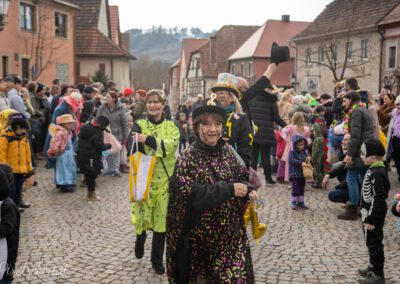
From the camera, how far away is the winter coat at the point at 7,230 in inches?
182

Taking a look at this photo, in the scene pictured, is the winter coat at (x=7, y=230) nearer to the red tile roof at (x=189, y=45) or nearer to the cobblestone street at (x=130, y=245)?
the cobblestone street at (x=130, y=245)

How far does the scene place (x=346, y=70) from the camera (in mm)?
36219

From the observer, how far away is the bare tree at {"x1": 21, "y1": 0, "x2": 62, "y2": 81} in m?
27.6

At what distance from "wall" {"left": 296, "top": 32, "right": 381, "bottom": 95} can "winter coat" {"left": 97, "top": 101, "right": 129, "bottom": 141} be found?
24.0 m

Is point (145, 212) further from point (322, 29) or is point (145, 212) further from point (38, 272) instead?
point (322, 29)

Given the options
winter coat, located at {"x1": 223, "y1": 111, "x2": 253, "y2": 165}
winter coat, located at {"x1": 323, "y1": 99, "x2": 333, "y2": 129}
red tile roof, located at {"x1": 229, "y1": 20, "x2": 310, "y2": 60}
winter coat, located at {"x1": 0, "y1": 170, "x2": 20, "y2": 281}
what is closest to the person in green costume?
winter coat, located at {"x1": 223, "y1": 111, "x2": 253, "y2": 165}

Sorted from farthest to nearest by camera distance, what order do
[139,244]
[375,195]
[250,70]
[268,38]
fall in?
1. [268,38]
2. [250,70]
3. [139,244]
4. [375,195]

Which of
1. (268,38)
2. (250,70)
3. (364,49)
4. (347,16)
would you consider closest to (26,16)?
(364,49)

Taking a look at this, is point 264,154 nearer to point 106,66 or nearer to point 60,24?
point 60,24

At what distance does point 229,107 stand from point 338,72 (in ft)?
109

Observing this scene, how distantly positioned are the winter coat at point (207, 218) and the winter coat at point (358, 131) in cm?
406

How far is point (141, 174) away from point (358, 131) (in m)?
3.71

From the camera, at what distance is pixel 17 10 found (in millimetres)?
26438

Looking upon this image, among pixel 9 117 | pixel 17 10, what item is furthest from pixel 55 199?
pixel 17 10
